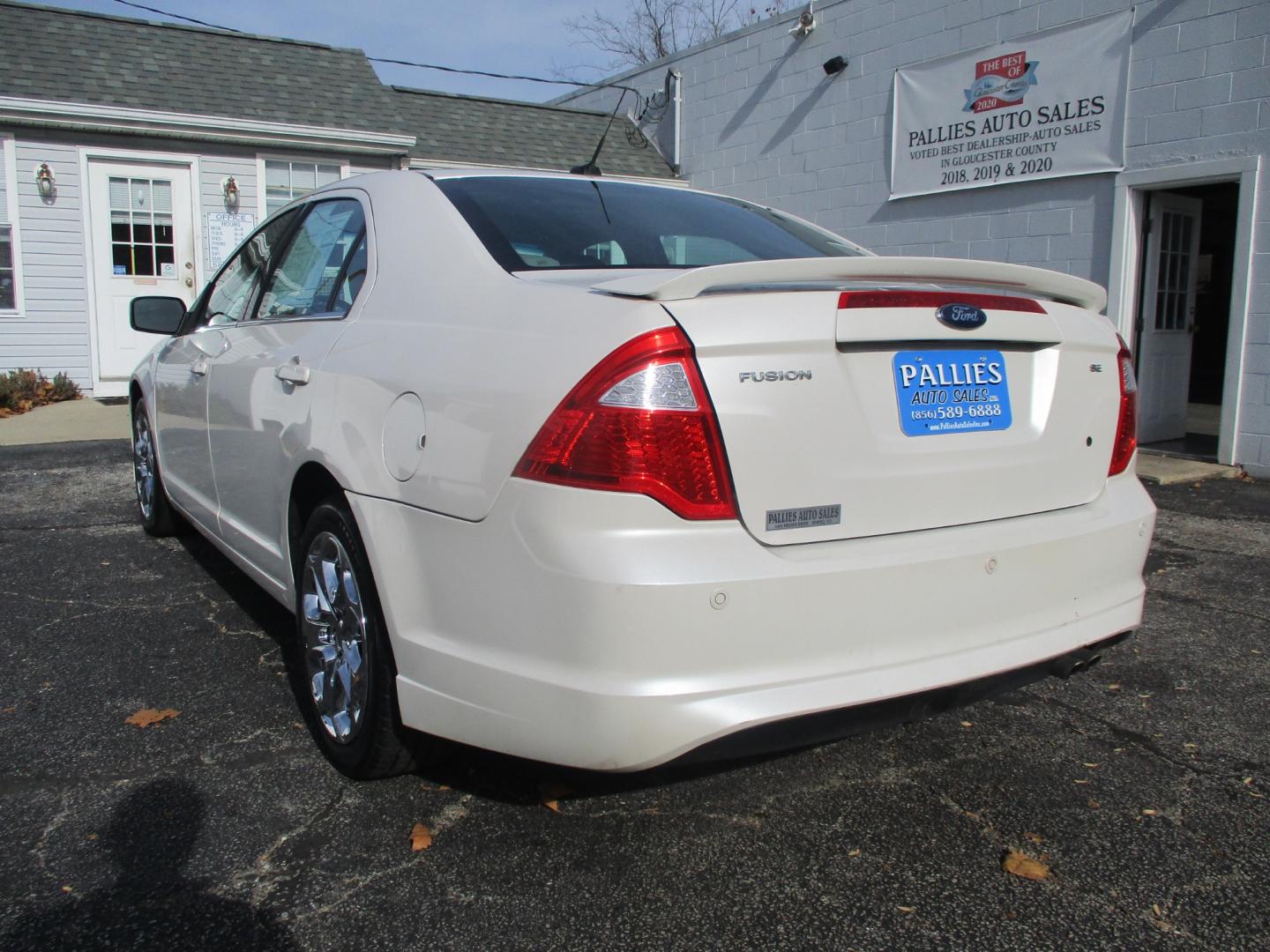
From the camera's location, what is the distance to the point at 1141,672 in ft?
11.9

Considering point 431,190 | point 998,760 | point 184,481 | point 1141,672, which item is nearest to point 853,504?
point 998,760

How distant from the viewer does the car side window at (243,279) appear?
3.85 metres

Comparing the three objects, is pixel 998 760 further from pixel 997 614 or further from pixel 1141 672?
pixel 1141 672

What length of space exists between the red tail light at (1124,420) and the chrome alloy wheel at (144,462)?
4.31m

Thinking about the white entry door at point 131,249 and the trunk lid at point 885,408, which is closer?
the trunk lid at point 885,408

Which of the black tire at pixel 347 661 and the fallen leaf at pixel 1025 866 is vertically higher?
the black tire at pixel 347 661

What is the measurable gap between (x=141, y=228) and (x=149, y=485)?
7.90m

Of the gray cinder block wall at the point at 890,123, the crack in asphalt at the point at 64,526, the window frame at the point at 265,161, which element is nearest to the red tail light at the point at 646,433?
the crack in asphalt at the point at 64,526

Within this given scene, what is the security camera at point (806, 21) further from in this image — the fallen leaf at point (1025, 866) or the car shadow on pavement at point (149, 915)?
the car shadow on pavement at point (149, 915)

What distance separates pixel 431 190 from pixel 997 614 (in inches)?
73.2

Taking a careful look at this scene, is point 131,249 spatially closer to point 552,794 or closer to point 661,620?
point 552,794

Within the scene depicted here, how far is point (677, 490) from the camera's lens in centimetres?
200

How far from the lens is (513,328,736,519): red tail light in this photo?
1.98 metres

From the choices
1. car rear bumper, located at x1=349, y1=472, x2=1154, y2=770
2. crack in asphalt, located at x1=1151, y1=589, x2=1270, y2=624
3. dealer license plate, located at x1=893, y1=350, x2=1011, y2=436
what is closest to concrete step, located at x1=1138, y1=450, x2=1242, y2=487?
crack in asphalt, located at x1=1151, y1=589, x2=1270, y2=624
